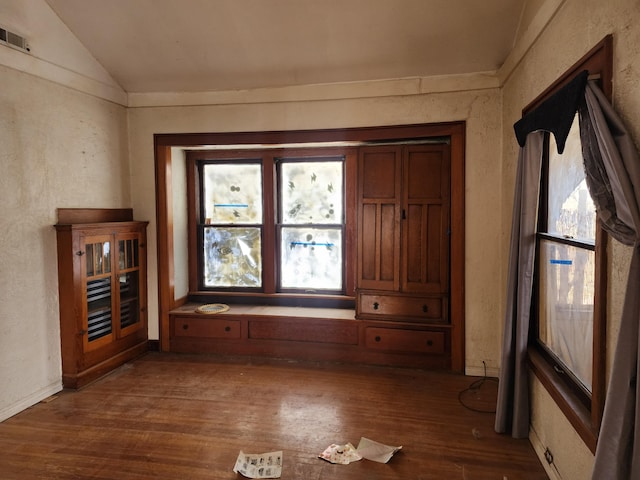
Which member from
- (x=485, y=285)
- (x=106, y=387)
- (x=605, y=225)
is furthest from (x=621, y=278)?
(x=106, y=387)

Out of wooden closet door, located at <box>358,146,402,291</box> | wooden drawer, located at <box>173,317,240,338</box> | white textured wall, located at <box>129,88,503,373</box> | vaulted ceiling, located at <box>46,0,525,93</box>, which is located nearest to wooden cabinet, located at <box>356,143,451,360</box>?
wooden closet door, located at <box>358,146,402,291</box>

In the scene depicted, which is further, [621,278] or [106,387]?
[106,387]

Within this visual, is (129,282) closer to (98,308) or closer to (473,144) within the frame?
(98,308)

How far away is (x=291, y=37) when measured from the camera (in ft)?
10.8

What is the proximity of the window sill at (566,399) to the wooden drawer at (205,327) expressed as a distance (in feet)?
9.17

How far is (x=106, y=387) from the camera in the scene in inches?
131

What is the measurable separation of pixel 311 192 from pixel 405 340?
1.89 m

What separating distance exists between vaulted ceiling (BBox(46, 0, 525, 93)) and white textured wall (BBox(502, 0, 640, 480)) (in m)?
0.51

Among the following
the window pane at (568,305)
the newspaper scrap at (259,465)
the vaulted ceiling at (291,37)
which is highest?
the vaulted ceiling at (291,37)

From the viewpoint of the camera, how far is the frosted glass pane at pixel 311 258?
434 cm

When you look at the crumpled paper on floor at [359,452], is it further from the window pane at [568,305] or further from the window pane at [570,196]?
the window pane at [570,196]

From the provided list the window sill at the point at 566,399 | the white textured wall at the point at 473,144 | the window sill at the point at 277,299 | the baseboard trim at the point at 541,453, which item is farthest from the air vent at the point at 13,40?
the baseboard trim at the point at 541,453

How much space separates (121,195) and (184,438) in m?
2.57

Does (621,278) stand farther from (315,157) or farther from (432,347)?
(315,157)
